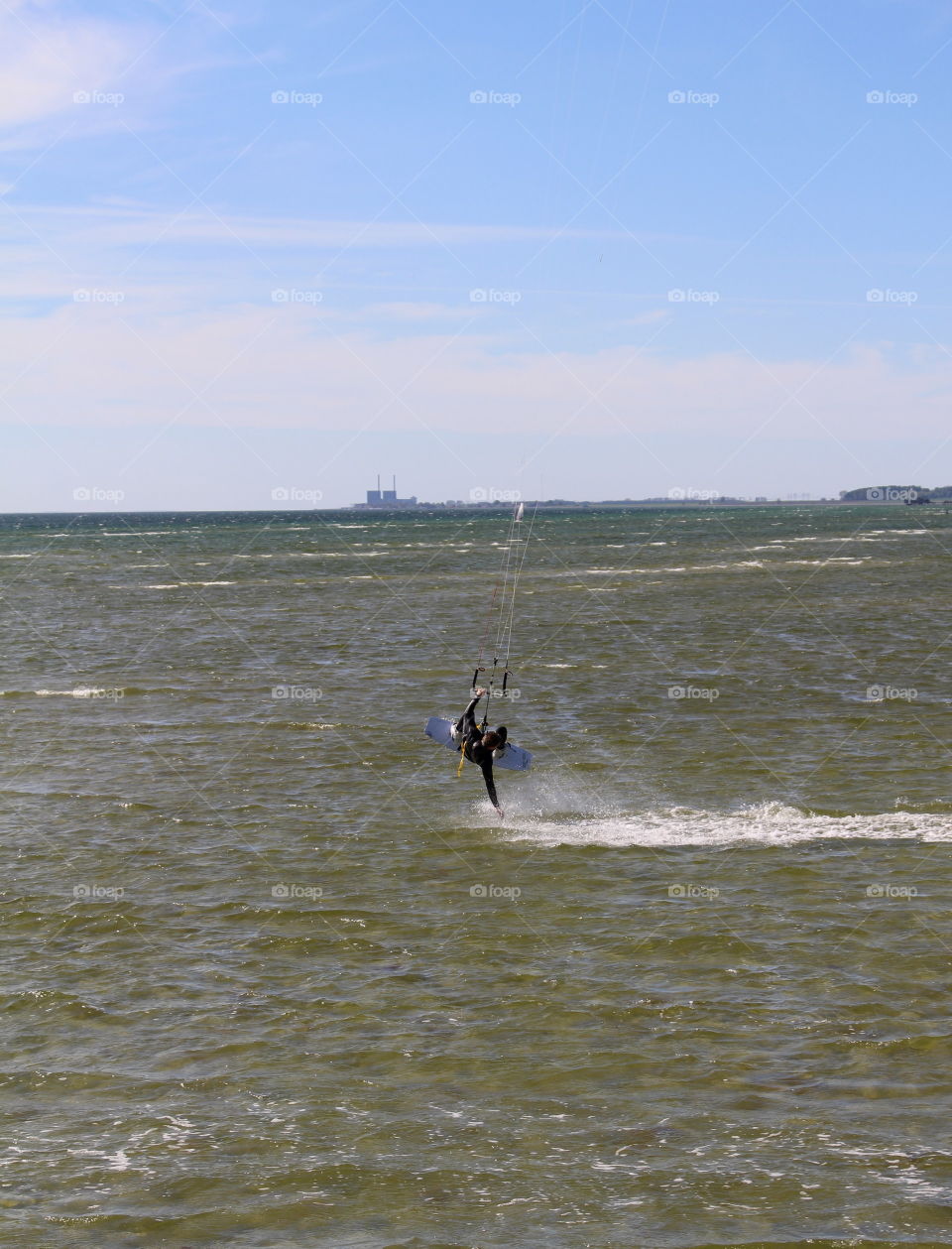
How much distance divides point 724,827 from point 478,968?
6.72 meters

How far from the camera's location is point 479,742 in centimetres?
1984

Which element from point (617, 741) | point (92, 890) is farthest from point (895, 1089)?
point (617, 741)

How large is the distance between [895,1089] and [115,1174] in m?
6.93

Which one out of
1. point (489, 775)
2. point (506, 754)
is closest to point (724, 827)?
point (506, 754)

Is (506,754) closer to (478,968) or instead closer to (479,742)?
(479,742)

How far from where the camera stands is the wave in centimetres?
1911

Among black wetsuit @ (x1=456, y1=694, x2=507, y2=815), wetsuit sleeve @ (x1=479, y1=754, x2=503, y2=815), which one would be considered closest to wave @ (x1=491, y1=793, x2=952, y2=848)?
wetsuit sleeve @ (x1=479, y1=754, x2=503, y2=815)

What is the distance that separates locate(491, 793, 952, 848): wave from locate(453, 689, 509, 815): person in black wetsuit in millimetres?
1056

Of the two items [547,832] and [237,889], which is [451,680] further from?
[237,889]

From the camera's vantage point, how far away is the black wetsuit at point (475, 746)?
1970cm

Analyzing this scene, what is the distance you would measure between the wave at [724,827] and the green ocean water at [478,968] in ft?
0.26

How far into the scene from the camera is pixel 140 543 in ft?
495

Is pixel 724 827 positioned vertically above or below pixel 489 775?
below

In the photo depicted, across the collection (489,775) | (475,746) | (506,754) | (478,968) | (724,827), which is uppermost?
(475,746)
